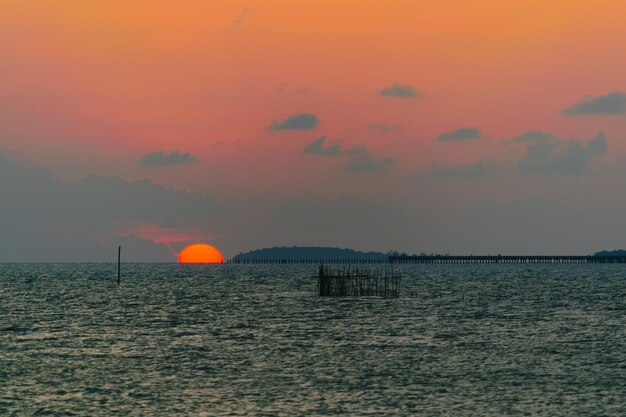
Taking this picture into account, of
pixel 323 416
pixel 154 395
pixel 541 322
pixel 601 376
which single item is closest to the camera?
pixel 323 416

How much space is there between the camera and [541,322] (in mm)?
75000

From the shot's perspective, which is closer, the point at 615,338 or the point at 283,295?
the point at 615,338

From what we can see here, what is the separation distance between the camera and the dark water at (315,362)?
36688 mm

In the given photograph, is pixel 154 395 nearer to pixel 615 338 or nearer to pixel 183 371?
pixel 183 371

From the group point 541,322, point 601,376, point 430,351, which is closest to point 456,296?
point 541,322

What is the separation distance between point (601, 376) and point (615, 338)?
19113 mm

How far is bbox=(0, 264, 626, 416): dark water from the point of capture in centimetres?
3669

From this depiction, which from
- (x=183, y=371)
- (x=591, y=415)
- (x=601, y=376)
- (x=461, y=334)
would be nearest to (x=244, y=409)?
(x=183, y=371)

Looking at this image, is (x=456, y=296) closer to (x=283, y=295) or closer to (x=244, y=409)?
(x=283, y=295)

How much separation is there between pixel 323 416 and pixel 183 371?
13480mm

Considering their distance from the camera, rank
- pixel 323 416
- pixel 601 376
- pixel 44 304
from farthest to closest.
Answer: pixel 44 304
pixel 601 376
pixel 323 416

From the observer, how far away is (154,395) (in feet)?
127

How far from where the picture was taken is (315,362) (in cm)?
4881

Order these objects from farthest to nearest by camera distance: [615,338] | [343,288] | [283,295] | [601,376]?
[283,295] < [343,288] < [615,338] < [601,376]
